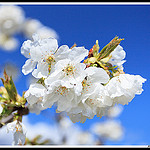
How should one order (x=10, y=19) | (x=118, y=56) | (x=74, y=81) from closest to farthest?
(x=74, y=81) < (x=118, y=56) < (x=10, y=19)

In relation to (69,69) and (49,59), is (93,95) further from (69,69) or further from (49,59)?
(49,59)

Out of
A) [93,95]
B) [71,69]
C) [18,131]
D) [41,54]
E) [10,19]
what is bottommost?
[18,131]

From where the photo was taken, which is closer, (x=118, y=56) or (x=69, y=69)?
(x=69, y=69)

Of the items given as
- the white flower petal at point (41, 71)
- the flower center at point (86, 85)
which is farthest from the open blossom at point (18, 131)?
the flower center at point (86, 85)

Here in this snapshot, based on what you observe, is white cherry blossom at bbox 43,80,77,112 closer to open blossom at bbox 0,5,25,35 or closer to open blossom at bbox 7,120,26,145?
open blossom at bbox 7,120,26,145

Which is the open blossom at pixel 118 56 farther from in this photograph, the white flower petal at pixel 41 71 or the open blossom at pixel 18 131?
the open blossom at pixel 18 131

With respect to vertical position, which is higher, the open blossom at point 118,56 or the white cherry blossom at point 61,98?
the open blossom at point 118,56

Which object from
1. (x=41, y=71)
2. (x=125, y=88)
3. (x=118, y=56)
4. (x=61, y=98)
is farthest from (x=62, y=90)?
(x=118, y=56)
